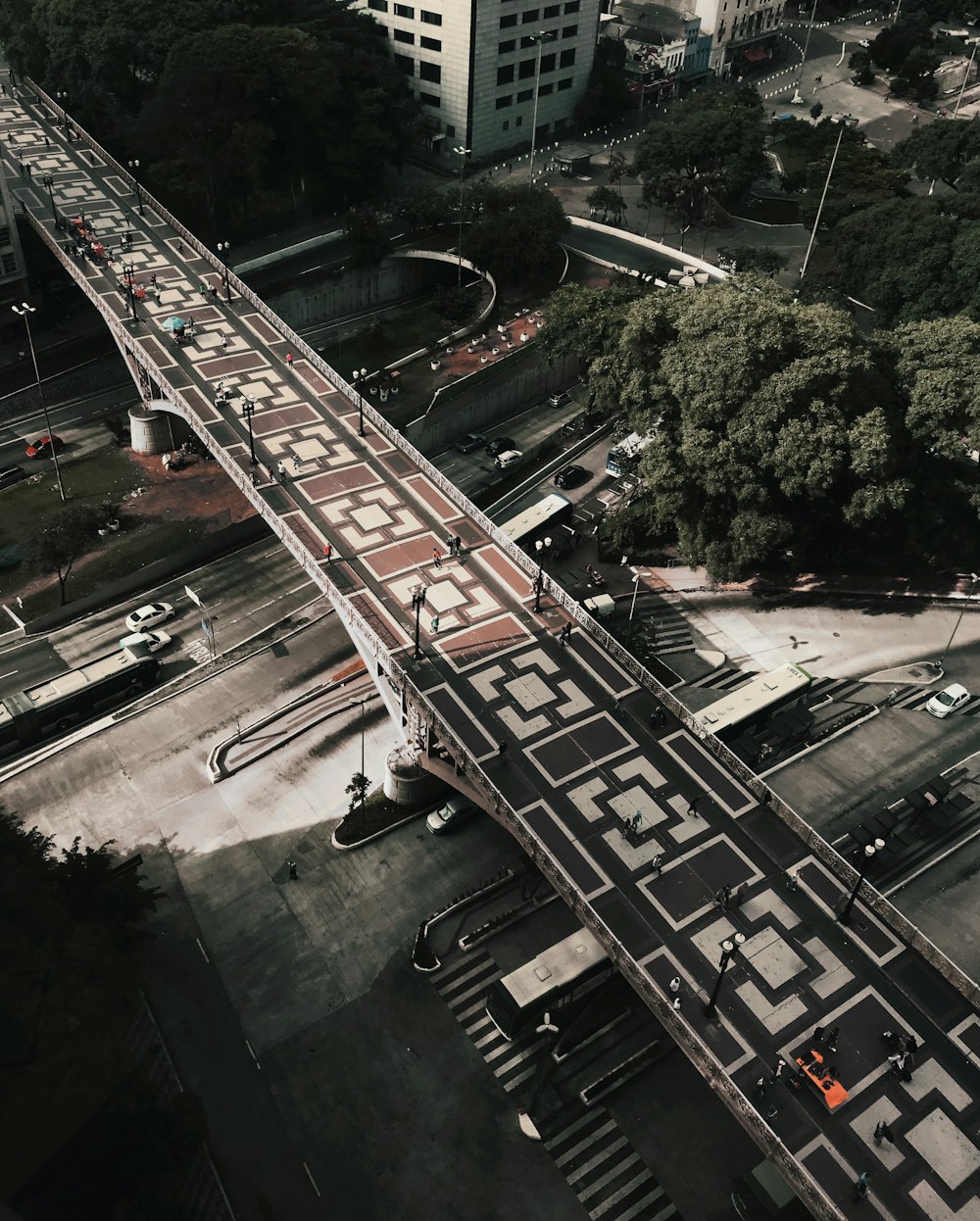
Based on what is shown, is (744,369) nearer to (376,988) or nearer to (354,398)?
(354,398)

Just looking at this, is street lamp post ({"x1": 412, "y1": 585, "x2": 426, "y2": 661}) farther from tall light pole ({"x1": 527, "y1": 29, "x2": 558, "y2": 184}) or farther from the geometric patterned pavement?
tall light pole ({"x1": 527, "y1": 29, "x2": 558, "y2": 184})

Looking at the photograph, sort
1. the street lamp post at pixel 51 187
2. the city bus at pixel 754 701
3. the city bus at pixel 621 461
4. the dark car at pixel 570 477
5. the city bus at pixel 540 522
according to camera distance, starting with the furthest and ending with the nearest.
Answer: the street lamp post at pixel 51 187
the city bus at pixel 621 461
the dark car at pixel 570 477
the city bus at pixel 540 522
the city bus at pixel 754 701

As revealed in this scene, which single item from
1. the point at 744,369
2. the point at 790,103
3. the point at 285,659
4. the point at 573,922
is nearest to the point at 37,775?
the point at 285,659

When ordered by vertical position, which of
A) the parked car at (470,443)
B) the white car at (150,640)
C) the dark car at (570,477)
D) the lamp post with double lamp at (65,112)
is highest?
the lamp post with double lamp at (65,112)

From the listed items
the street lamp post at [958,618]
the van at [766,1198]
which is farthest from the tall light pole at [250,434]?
the van at [766,1198]

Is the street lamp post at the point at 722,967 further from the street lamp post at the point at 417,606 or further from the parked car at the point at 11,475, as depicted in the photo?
the parked car at the point at 11,475
